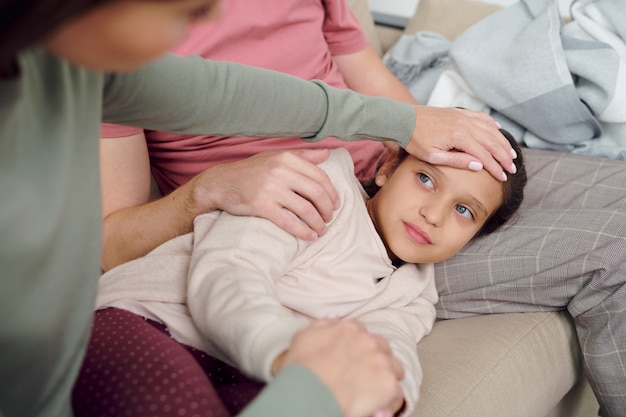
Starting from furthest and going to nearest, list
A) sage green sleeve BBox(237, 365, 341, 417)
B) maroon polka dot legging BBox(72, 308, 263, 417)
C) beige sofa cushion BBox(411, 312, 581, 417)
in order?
beige sofa cushion BBox(411, 312, 581, 417) < maroon polka dot legging BBox(72, 308, 263, 417) < sage green sleeve BBox(237, 365, 341, 417)

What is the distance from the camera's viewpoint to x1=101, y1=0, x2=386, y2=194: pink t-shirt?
52.3 inches

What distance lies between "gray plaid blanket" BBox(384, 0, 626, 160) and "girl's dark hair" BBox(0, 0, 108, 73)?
55.2 inches

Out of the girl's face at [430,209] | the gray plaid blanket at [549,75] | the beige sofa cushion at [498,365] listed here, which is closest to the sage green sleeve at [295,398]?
→ the beige sofa cushion at [498,365]

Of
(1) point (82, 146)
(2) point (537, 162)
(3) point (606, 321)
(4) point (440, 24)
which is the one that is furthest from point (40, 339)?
(4) point (440, 24)

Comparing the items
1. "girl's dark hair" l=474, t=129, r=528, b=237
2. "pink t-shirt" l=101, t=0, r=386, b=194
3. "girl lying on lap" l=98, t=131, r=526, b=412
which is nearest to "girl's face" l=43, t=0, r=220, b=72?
"girl lying on lap" l=98, t=131, r=526, b=412

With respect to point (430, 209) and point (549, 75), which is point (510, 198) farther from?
point (549, 75)

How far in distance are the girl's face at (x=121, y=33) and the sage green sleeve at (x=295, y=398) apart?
32cm

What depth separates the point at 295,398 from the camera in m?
0.64

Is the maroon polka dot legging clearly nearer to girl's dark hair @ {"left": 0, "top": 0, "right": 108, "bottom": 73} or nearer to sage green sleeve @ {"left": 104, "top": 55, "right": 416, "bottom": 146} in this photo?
sage green sleeve @ {"left": 104, "top": 55, "right": 416, "bottom": 146}

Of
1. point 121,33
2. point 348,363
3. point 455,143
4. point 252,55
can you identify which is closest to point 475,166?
point 455,143

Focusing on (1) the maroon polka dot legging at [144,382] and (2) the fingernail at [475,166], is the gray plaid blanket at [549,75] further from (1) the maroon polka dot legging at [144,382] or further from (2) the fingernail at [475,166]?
(1) the maroon polka dot legging at [144,382]

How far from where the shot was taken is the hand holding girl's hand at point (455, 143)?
4.14 feet

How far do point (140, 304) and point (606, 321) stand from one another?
0.84 metres

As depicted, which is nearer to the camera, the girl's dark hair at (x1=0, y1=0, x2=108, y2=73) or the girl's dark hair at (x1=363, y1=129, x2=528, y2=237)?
the girl's dark hair at (x1=0, y1=0, x2=108, y2=73)
